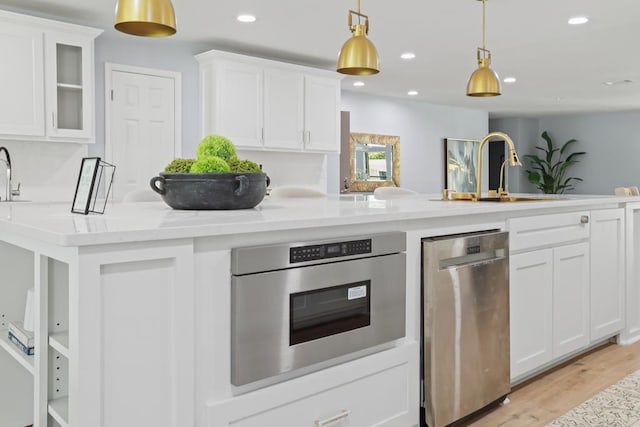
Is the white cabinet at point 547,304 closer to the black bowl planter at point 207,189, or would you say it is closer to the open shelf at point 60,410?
the black bowl planter at point 207,189

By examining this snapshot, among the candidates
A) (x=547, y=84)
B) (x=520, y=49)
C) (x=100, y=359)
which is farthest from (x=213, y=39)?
(x=547, y=84)

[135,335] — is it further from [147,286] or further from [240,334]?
[240,334]

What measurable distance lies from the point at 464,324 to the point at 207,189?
1157 mm

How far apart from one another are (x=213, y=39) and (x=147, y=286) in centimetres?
428

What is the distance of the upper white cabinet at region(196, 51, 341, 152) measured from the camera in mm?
5180

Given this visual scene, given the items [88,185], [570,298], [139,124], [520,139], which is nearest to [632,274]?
[570,298]

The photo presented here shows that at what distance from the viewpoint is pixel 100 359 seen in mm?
1284

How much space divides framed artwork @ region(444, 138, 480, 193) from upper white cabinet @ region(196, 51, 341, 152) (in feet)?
13.4

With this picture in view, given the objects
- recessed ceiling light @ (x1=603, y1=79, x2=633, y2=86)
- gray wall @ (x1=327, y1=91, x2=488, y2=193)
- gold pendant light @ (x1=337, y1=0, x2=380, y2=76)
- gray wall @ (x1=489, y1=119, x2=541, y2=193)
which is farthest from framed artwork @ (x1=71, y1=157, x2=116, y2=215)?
gray wall @ (x1=489, y1=119, x2=541, y2=193)

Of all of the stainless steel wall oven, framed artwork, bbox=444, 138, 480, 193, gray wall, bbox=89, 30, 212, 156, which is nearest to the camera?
the stainless steel wall oven

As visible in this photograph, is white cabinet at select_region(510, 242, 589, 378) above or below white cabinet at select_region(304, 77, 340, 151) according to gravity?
below

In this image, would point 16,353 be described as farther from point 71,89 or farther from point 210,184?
point 71,89

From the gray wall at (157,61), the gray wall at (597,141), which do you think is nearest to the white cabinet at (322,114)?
the gray wall at (157,61)

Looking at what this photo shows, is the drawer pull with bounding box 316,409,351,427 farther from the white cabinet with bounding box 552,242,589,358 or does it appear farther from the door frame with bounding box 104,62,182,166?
the door frame with bounding box 104,62,182,166
